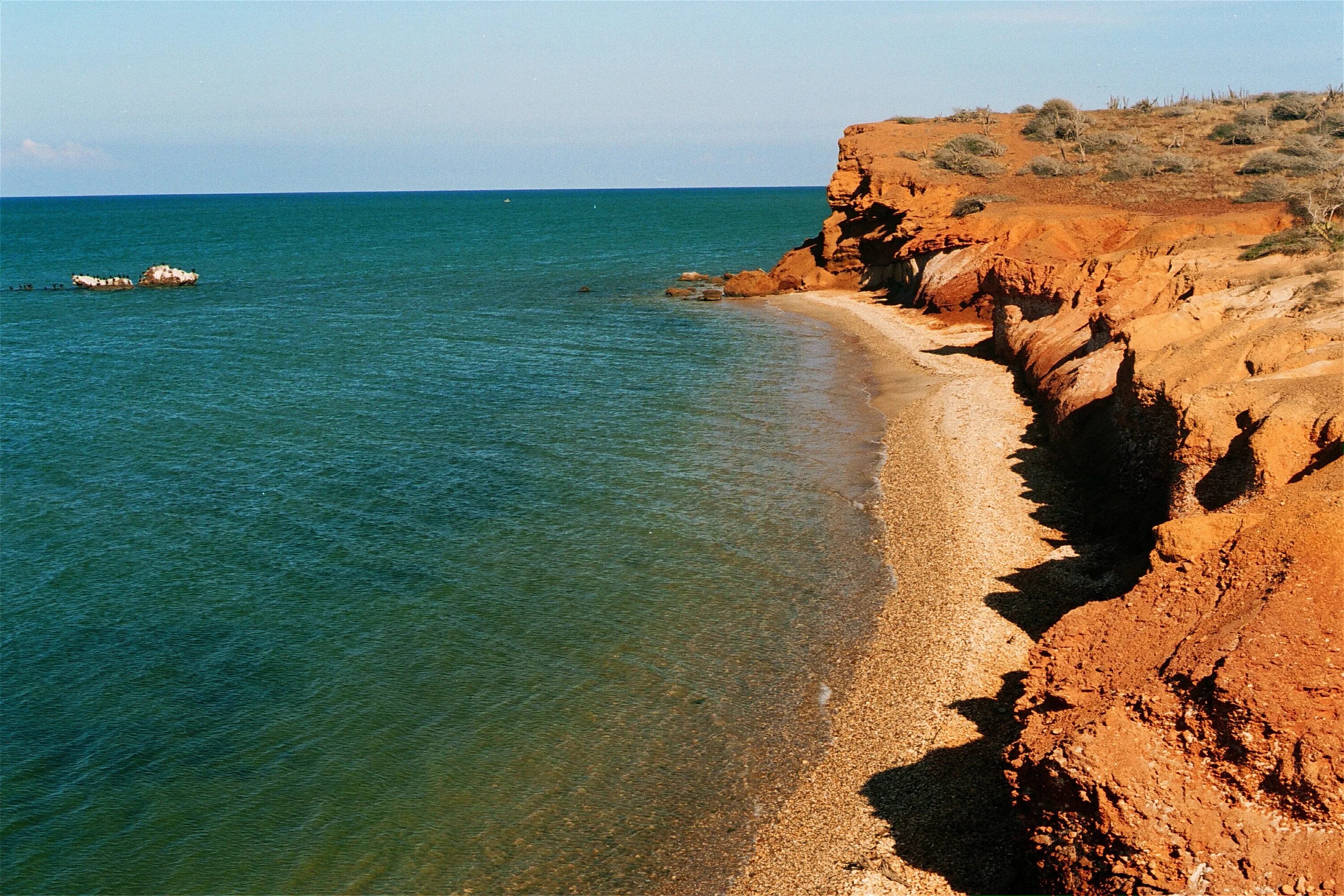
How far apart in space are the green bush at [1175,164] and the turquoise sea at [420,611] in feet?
79.4

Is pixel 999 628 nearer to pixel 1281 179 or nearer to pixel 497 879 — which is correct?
pixel 497 879

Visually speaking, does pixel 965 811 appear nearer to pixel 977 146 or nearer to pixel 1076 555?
pixel 1076 555

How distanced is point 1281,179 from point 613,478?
1439 inches

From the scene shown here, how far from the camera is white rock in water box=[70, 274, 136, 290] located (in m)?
67.4

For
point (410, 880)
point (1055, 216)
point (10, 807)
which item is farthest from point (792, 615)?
point (1055, 216)

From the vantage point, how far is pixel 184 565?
65.2ft

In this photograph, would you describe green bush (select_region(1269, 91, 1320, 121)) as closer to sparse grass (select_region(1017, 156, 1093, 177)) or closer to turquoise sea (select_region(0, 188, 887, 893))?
sparse grass (select_region(1017, 156, 1093, 177))

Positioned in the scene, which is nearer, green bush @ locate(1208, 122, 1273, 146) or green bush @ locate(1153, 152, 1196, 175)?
green bush @ locate(1153, 152, 1196, 175)

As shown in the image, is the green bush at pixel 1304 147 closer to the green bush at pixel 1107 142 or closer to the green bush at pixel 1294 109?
the green bush at pixel 1107 142

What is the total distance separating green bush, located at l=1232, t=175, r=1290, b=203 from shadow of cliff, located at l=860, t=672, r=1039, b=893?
3728cm

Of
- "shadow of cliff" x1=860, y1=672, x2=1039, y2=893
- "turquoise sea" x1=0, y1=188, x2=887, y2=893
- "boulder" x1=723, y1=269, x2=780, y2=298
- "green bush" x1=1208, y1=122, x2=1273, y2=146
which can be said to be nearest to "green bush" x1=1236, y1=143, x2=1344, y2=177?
"green bush" x1=1208, y1=122, x2=1273, y2=146

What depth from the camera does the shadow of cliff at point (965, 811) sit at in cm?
1072

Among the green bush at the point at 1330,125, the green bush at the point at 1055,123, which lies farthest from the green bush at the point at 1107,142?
the green bush at the point at 1330,125

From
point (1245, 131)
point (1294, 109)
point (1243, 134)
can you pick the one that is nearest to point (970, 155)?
point (1243, 134)
